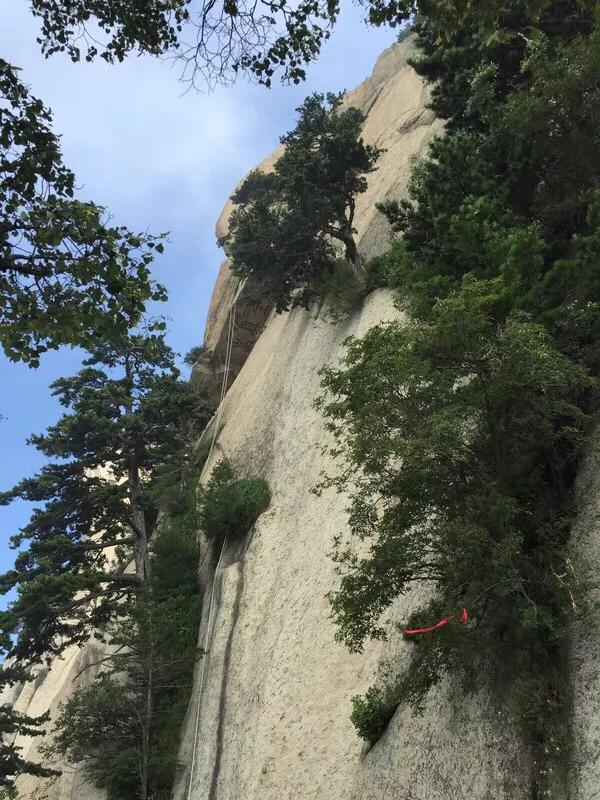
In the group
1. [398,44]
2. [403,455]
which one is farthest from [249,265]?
[398,44]

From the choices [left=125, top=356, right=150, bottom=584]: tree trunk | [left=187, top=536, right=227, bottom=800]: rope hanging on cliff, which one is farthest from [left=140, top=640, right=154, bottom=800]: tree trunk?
[left=125, top=356, right=150, bottom=584]: tree trunk

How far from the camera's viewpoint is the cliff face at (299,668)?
8.23 metres

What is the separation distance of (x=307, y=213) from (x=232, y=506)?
8.93 metres

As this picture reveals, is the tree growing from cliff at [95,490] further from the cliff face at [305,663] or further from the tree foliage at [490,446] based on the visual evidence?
the tree foliage at [490,446]

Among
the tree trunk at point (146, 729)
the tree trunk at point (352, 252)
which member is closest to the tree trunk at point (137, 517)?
the tree trunk at point (146, 729)

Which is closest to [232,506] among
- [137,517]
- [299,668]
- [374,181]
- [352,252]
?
[137,517]

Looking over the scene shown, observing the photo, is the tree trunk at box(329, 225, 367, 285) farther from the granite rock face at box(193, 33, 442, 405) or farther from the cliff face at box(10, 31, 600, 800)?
the granite rock face at box(193, 33, 442, 405)

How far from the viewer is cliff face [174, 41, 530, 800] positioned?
823cm

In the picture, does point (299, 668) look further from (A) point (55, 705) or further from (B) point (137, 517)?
(A) point (55, 705)

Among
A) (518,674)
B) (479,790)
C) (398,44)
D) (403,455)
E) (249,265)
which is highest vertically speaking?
(398,44)

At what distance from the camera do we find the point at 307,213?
20734mm

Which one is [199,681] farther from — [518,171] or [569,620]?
[518,171]

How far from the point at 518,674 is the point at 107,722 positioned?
11827mm

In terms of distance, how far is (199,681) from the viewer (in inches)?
646
